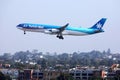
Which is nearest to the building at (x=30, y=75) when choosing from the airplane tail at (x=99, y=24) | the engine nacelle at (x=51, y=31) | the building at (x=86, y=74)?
the building at (x=86, y=74)

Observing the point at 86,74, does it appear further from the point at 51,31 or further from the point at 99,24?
the point at 51,31

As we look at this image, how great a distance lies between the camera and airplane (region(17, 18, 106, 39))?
104000 millimetres

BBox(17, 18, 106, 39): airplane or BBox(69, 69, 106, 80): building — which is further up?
BBox(17, 18, 106, 39): airplane

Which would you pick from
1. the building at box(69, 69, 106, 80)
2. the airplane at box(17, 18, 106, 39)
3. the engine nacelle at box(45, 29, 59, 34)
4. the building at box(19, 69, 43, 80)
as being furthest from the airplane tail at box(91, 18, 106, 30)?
the building at box(19, 69, 43, 80)

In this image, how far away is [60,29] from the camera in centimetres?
10712

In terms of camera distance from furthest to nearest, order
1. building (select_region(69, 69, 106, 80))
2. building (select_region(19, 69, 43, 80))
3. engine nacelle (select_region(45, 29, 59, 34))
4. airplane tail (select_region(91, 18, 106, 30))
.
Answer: building (select_region(19, 69, 43, 80)) < building (select_region(69, 69, 106, 80)) < airplane tail (select_region(91, 18, 106, 30)) < engine nacelle (select_region(45, 29, 59, 34))

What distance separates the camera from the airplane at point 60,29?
104000 mm

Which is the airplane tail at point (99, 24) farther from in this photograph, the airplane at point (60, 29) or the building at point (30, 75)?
the building at point (30, 75)

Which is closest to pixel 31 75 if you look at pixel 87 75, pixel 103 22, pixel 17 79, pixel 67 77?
pixel 17 79

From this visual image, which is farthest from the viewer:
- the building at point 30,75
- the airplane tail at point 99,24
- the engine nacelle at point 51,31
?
the building at point 30,75

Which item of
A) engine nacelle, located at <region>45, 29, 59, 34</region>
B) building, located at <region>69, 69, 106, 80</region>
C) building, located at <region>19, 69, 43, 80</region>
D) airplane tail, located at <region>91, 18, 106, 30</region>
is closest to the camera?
engine nacelle, located at <region>45, 29, 59, 34</region>

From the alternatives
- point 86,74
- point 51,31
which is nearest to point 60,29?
point 51,31

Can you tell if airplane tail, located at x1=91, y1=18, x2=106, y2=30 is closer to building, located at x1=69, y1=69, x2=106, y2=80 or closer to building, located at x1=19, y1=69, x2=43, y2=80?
building, located at x1=69, y1=69, x2=106, y2=80

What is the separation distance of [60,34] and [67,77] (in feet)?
150
